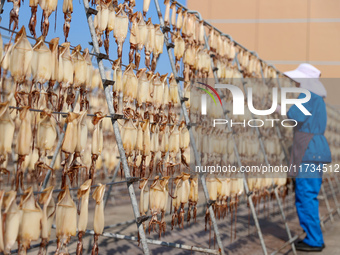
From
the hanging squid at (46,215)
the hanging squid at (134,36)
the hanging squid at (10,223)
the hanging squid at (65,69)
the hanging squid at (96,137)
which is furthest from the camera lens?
the hanging squid at (134,36)

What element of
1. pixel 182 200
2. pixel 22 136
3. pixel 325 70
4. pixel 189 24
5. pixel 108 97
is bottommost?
pixel 182 200

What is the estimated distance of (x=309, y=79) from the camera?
5.91 m

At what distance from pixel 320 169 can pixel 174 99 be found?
8.96 feet

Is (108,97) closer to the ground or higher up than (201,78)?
closer to the ground

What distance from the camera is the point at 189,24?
4281 millimetres

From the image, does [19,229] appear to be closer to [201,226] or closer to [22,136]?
[22,136]

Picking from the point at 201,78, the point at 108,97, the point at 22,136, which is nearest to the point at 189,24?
the point at 201,78

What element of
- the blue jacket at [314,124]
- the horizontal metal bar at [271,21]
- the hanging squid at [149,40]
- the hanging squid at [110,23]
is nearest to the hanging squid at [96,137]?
the hanging squid at [110,23]

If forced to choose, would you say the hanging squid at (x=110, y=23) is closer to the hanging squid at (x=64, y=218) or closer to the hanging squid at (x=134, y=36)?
the hanging squid at (x=134, y=36)

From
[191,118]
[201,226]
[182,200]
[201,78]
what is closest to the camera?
[182,200]

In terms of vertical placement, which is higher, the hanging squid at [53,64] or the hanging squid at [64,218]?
the hanging squid at [53,64]

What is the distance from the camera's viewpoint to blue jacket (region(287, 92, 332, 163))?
5656mm

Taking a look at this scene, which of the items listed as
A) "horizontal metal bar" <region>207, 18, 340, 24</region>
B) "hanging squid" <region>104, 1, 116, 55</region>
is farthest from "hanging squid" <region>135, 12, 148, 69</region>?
"horizontal metal bar" <region>207, 18, 340, 24</region>

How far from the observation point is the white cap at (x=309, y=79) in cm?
582
